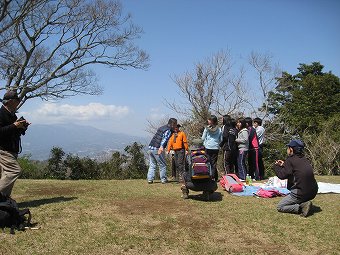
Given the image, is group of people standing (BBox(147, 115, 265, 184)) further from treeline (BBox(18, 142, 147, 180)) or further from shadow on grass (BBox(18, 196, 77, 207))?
treeline (BBox(18, 142, 147, 180))

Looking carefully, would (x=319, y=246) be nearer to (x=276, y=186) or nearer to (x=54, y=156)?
(x=276, y=186)

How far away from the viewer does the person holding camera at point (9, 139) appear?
5.55 meters

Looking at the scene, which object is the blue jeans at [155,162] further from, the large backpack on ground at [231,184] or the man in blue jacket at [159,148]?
the large backpack on ground at [231,184]

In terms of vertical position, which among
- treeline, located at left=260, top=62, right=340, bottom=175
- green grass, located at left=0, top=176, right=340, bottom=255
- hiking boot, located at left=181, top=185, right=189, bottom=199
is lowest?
green grass, located at left=0, top=176, right=340, bottom=255

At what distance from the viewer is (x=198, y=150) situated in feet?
24.0

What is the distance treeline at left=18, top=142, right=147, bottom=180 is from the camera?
13453mm

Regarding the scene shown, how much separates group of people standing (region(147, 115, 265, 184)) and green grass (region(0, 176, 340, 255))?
5.90 feet

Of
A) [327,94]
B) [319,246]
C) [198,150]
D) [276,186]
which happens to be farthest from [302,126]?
[319,246]

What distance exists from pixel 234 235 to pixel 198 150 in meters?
2.65

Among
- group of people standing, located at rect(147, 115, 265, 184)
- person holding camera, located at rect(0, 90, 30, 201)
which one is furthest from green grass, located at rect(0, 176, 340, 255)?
group of people standing, located at rect(147, 115, 265, 184)

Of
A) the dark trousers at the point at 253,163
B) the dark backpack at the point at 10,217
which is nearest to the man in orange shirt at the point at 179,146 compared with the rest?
the dark trousers at the point at 253,163

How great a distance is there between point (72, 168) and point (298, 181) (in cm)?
987

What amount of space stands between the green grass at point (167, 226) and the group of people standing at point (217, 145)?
1799mm

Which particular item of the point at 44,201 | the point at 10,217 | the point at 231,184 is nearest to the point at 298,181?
the point at 231,184
